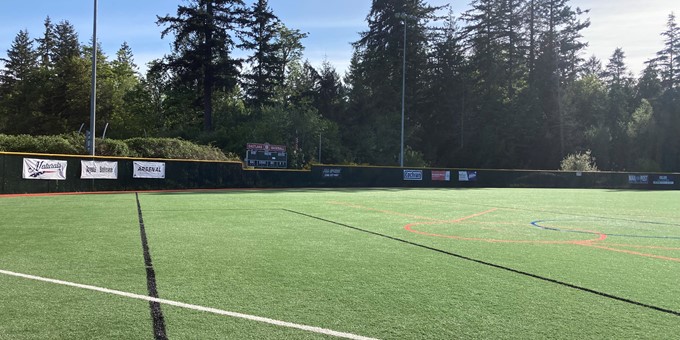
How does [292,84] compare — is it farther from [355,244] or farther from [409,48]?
[355,244]

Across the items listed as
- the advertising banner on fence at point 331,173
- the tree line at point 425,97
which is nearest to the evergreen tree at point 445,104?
the tree line at point 425,97

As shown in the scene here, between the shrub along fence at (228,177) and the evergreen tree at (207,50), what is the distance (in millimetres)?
19087

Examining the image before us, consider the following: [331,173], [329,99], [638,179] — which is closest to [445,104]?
[329,99]

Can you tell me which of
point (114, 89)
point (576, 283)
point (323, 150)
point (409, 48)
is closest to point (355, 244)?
point (576, 283)

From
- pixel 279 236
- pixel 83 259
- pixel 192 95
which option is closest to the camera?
pixel 83 259

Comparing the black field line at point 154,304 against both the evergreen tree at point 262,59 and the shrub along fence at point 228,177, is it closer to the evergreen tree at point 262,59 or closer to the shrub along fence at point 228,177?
the shrub along fence at point 228,177

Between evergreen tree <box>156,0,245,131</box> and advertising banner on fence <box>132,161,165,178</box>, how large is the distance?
72.9ft

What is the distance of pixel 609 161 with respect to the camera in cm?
5975

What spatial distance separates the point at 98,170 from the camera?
21.5m

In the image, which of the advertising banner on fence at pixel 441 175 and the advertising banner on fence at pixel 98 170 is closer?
the advertising banner on fence at pixel 98 170

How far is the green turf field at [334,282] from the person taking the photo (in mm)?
3949

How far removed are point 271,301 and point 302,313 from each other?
0.48 meters

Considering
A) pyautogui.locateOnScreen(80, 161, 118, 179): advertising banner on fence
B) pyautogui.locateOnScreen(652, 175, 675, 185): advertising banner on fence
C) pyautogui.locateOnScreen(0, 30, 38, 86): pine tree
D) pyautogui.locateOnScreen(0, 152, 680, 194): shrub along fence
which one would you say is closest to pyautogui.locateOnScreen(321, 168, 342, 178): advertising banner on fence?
pyautogui.locateOnScreen(0, 152, 680, 194): shrub along fence

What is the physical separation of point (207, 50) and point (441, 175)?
2510 centimetres
